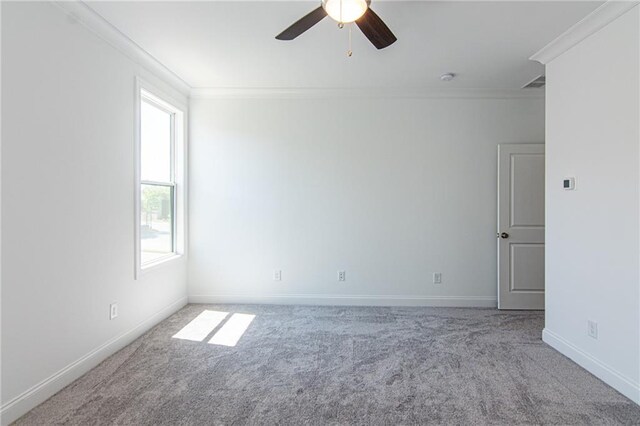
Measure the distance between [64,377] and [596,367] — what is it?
12.6 ft

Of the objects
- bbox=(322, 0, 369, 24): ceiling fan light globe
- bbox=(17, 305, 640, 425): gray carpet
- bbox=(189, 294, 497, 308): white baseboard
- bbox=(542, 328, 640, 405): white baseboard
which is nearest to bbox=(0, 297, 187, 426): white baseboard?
bbox=(17, 305, 640, 425): gray carpet

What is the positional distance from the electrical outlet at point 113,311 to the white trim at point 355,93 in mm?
2601

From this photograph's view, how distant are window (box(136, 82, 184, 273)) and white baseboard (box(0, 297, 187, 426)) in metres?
0.61

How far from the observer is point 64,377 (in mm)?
2320

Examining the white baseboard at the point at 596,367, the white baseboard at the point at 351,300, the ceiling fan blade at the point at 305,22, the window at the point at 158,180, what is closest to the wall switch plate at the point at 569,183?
the white baseboard at the point at 596,367

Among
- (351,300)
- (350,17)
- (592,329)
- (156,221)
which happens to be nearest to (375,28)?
(350,17)

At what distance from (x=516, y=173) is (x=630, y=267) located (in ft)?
6.43

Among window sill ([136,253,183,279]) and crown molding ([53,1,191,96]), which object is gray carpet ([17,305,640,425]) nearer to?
window sill ([136,253,183,279])

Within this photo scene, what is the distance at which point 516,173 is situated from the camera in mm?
3986

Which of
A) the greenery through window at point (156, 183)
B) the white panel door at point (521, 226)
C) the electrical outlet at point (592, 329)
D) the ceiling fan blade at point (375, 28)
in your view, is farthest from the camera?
the white panel door at point (521, 226)

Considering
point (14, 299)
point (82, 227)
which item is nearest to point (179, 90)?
point (82, 227)

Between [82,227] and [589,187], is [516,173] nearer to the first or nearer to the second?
[589,187]

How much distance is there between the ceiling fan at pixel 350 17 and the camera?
185cm

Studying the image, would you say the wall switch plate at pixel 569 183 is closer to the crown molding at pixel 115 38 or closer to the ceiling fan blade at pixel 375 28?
the ceiling fan blade at pixel 375 28
